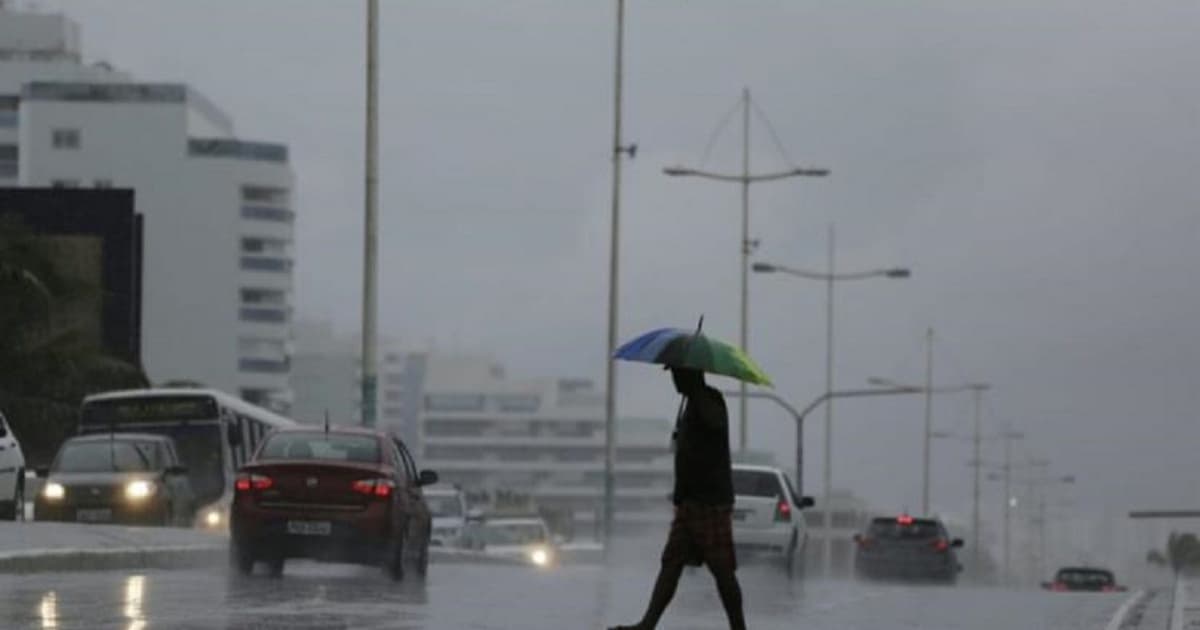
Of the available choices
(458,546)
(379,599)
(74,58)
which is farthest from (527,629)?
(74,58)

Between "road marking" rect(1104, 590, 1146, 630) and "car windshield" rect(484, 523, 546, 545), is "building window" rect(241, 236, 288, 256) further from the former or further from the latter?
"road marking" rect(1104, 590, 1146, 630)

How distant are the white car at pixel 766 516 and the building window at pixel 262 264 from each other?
429 ft

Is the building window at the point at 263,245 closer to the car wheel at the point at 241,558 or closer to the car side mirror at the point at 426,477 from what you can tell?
the car side mirror at the point at 426,477

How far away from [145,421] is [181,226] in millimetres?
117916

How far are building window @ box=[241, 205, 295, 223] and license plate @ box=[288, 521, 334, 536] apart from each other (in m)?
145

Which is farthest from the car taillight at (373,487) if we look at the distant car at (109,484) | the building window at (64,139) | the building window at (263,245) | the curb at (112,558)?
the building window at (263,245)

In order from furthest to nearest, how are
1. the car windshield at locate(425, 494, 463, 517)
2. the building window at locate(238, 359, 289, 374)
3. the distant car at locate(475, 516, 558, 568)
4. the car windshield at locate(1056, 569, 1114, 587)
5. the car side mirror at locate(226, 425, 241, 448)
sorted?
the building window at locate(238, 359, 289, 374) → the car windshield at locate(1056, 569, 1114, 587) → the distant car at locate(475, 516, 558, 568) → the car windshield at locate(425, 494, 463, 517) → the car side mirror at locate(226, 425, 241, 448)

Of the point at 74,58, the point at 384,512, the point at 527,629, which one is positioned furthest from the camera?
the point at 74,58

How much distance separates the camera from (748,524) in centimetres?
4388

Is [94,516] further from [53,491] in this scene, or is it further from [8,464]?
[8,464]

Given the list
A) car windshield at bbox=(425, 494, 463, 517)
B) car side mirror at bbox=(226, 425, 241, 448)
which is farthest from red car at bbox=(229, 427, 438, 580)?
car windshield at bbox=(425, 494, 463, 517)

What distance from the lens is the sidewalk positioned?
27844 millimetres

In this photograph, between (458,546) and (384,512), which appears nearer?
(384,512)

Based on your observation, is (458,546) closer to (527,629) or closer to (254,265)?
(527,629)
